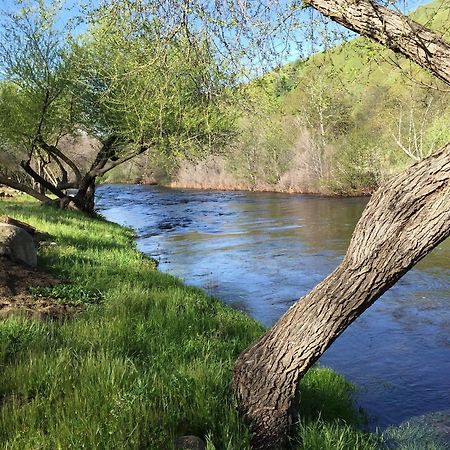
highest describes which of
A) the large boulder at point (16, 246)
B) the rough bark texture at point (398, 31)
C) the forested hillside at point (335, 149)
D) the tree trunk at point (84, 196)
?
the forested hillside at point (335, 149)

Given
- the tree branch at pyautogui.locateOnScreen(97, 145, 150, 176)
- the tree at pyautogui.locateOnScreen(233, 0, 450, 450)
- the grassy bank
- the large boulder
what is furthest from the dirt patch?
the tree branch at pyautogui.locateOnScreen(97, 145, 150, 176)

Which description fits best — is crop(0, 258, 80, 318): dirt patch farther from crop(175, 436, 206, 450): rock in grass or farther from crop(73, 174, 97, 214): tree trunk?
crop(73, 174, 97, 214): tree trunk

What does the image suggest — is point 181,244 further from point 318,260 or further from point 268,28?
point 268,28

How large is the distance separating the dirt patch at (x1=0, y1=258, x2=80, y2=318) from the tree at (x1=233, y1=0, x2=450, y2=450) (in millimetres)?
3341

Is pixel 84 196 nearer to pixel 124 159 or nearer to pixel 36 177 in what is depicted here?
pixel 36 177

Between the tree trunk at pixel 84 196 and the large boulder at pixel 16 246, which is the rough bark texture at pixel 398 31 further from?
the tree trunk at pixel 84 196

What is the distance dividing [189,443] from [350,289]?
1709 millimetres

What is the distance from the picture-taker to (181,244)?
20266 mm

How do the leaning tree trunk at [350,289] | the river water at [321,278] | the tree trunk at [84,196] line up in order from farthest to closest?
the tree trunk at [84,196] → the river water at [321,278] → the leaning tree trunk at [350,289]

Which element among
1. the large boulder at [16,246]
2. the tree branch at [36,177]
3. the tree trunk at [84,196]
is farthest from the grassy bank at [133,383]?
the tree trunk at [84,196]

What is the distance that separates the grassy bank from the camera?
3592mm

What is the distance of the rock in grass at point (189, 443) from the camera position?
3.63 m

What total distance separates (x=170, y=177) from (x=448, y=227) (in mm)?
60761

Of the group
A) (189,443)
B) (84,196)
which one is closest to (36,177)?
(84,196)
